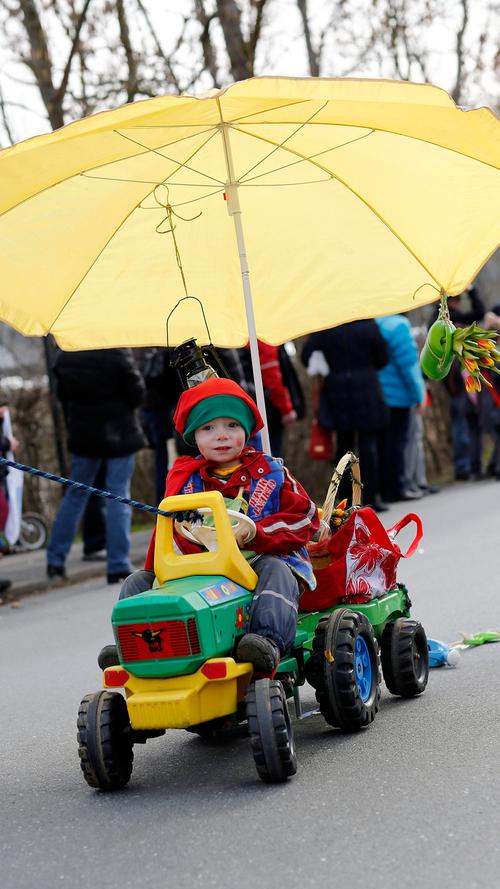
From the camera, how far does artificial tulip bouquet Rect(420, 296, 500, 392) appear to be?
5633mm

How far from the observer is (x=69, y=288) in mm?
6188

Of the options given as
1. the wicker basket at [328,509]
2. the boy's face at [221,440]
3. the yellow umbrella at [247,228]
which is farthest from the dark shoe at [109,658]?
the yellow umbrella at [247,228]

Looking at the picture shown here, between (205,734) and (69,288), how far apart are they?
220 centimetres

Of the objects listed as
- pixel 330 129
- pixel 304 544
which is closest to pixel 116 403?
pixel 330 129

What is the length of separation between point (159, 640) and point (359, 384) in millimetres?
9475

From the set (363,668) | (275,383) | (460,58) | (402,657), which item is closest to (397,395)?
(275,383)

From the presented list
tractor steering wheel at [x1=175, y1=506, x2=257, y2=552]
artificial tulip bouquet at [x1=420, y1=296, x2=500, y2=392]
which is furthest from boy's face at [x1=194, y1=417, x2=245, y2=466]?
artificial tulip bouquet at [x1=420, y1=296, x2=500, y2=392]

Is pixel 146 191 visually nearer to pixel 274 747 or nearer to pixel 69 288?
pixel 69 288

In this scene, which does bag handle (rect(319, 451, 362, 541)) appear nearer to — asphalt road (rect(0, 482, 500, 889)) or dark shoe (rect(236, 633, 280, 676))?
asphalt road (rect(0, 482, 500, 889))

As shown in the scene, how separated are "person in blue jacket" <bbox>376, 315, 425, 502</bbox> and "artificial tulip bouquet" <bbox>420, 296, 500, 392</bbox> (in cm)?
804

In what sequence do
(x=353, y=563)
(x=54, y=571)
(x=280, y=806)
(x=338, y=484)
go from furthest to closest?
1. (x=54, y=571)
2. (x=338, y=484)
3. (x=353, y=563)
4. (x=280, y=806)

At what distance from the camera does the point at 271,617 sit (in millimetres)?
4543

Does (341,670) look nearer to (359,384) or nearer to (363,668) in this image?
(363,668)

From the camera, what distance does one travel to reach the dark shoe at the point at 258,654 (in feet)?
14.5
